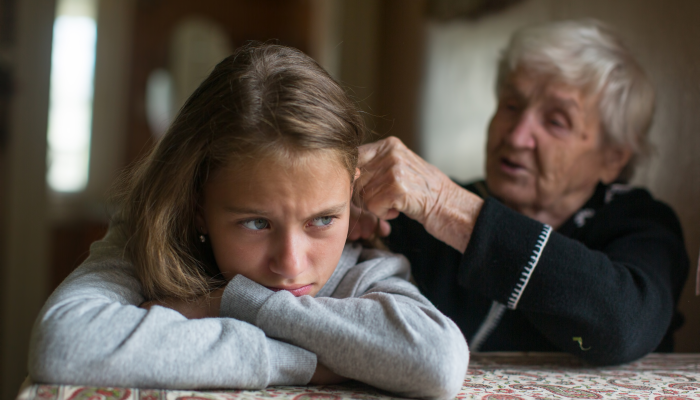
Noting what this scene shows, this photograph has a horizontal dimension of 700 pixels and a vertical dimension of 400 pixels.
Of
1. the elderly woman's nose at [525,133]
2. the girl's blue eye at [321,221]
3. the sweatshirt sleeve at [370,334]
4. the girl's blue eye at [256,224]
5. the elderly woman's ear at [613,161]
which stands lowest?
the sweatshirt sleeve at [370,334]

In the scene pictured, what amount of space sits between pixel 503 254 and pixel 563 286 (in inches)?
4.5

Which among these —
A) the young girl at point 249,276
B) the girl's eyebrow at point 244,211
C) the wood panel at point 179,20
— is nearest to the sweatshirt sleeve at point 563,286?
the young girl at point 249,276

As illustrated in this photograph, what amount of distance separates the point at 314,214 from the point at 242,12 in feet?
13.0

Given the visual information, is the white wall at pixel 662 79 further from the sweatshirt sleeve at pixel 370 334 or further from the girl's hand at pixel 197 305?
the girl's hand at pixel 197 305

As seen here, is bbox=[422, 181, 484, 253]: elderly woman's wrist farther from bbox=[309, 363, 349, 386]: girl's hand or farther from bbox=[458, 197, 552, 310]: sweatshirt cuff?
bbox=[309, 363, 349, 386]: girl's hand

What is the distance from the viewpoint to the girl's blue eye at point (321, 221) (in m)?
0.83

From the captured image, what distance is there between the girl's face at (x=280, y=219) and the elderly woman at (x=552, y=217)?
0.67ft

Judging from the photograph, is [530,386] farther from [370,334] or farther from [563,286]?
[370,334]

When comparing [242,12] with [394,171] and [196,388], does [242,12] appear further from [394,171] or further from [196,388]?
[196,388]

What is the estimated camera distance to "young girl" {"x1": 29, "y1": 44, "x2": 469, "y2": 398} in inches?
27.5

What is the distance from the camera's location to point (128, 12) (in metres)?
3.82

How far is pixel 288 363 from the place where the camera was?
74cm

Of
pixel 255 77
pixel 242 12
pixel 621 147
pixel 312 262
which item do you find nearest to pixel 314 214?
pixel 312 262

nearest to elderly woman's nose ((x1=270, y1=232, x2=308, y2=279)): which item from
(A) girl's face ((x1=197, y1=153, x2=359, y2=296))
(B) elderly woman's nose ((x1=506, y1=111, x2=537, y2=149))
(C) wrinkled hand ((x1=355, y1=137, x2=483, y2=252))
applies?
(A) girl's face ((x1=197, y1=153, x2=359, y2=296))
